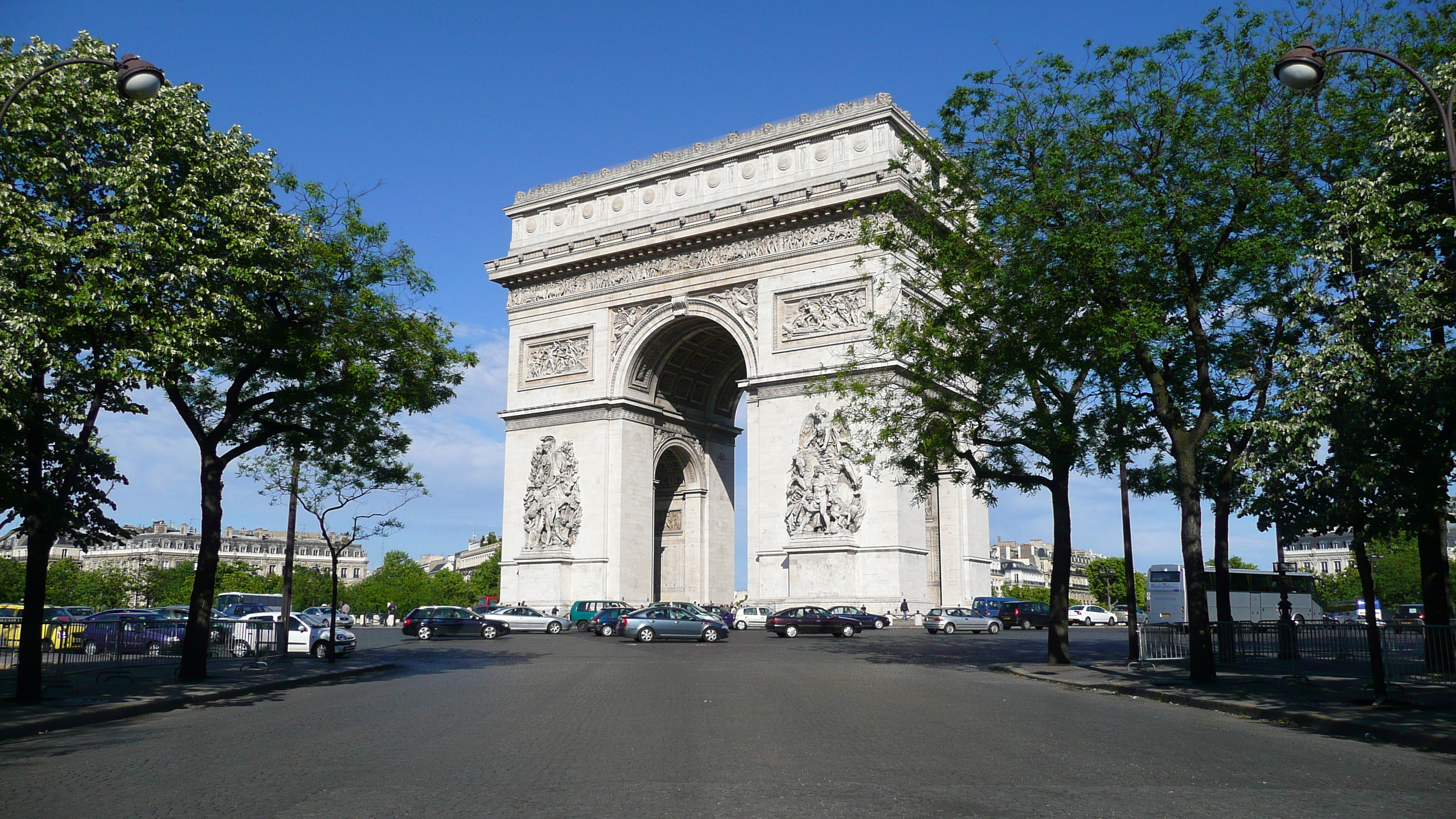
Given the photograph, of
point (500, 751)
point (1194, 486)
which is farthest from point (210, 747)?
point (1194, 486)

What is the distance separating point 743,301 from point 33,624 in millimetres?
31240

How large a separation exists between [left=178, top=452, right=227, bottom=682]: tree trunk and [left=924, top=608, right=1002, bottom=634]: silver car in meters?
26.0

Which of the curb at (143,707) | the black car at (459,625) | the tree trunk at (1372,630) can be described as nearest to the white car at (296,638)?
the curb at (143,707)

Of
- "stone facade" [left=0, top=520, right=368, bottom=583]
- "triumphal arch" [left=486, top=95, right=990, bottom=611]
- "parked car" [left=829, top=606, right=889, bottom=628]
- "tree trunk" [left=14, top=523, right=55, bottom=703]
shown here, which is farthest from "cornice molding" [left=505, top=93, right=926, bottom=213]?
"stone facade" [left=0, top=520, right=368, bottom=583]

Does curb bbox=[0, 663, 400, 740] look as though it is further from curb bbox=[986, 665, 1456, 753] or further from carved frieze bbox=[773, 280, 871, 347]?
carved frieze bbox=[773, 280, 871, 347]

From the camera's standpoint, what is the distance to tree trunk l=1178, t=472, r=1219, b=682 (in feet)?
61.9

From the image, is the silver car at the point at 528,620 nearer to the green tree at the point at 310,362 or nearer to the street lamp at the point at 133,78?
the green tree at the point at 310,362

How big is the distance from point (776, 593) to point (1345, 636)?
2149 cm

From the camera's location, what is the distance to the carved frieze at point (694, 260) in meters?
41.9

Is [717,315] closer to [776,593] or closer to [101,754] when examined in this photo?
[776,593]

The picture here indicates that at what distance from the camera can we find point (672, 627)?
35.9m

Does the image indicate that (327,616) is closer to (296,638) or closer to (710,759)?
(296,638)

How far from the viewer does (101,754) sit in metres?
11.0

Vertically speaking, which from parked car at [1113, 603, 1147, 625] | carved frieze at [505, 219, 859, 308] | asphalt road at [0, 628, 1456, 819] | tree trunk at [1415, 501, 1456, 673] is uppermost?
carved frieze at [505, 219, 859, 308]
